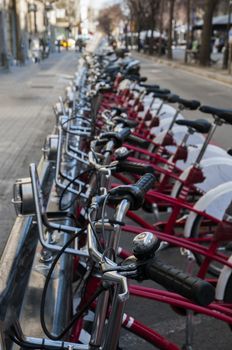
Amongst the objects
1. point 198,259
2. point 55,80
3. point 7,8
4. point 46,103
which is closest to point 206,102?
point 46,103

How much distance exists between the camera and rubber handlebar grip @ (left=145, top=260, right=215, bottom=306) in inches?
55.0

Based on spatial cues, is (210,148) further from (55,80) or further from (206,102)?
(55,80)

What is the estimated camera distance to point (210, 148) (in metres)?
5.33

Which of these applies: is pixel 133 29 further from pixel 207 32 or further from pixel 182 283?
pixel 182 283

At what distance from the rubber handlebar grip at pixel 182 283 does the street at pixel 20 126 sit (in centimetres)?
295

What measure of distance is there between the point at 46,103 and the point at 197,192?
9.27 metres

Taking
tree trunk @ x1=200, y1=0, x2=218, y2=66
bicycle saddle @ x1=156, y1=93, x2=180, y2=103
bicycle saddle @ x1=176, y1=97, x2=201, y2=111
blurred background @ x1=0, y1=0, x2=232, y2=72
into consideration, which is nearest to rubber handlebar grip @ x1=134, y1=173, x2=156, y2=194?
bicycle saddle @ x1=176, y1=97, x2=201, y2=111

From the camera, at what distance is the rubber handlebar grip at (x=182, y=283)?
4.58 feet

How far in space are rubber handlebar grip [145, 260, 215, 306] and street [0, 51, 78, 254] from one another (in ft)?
9.67

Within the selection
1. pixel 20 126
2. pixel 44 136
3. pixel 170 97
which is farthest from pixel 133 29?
pixel 170 97

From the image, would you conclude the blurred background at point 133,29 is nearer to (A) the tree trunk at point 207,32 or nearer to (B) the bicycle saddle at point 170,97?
(A) the tree trunk at point 207,32

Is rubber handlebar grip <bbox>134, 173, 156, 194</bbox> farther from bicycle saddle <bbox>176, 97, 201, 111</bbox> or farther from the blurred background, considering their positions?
the blurred background

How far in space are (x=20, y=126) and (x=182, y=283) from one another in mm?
9051

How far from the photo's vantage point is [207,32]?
91.6 ft
